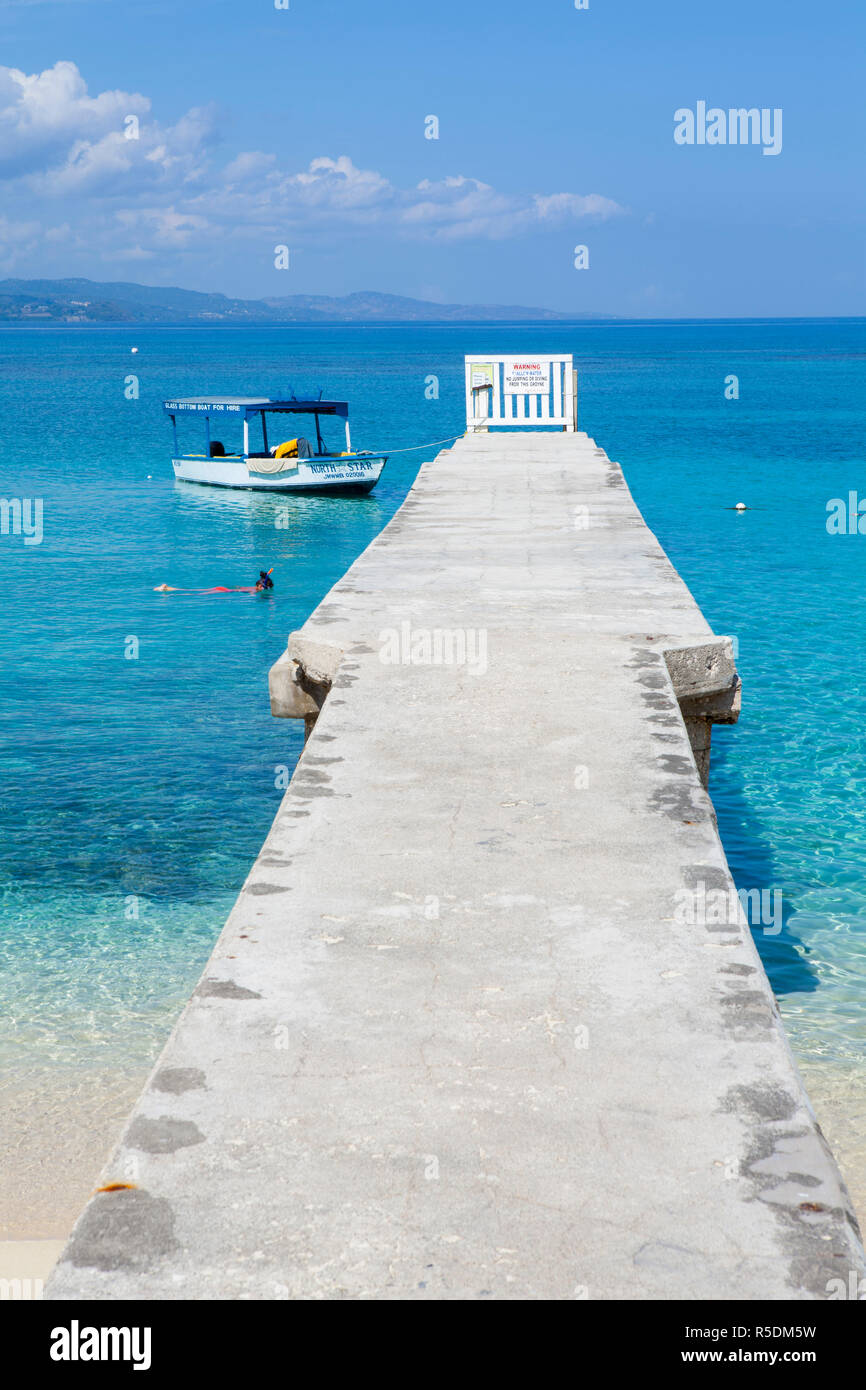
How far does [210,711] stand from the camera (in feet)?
56.7

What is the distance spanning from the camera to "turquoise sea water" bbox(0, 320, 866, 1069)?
387 inches

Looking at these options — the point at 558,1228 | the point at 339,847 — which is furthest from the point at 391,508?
the point at 558,1228

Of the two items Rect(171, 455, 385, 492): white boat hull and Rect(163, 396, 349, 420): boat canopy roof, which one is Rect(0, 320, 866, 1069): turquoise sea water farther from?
Rect(163, 396, 349, 420): boat canopy roof

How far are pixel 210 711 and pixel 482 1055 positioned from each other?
13594 millimetres

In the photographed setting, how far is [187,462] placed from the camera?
3950cm

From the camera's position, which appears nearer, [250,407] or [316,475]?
[316,475]

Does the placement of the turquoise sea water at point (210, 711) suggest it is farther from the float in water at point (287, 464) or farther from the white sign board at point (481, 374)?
the white sign board at point (481, 374)

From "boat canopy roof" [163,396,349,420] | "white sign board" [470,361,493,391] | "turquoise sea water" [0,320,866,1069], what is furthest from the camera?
"boat canopy roof" [163,396,349,420]

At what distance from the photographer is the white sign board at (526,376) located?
24.2 meters

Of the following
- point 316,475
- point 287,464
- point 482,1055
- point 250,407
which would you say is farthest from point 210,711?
point 250,407

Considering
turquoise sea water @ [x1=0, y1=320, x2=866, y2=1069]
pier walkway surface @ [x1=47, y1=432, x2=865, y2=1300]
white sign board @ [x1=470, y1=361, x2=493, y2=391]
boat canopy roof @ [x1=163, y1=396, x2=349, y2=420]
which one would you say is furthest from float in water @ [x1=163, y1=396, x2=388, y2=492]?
pier walkway surface @ [x1=47, y1=432, x2=865, y2=1300]

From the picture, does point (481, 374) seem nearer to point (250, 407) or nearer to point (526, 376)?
point (526, 376)

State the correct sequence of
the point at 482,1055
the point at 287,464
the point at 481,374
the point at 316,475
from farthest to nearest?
the point at 287,464 < the point at 316,475 < the point at 481,374 < the point at 482,1055

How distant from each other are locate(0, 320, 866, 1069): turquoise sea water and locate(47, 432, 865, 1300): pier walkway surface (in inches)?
133
